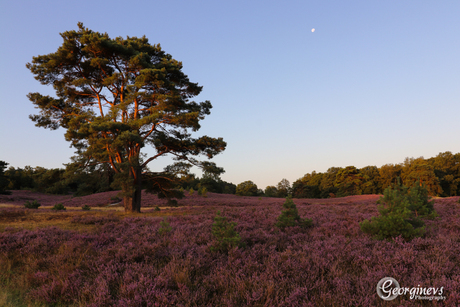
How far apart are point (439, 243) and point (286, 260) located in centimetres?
398

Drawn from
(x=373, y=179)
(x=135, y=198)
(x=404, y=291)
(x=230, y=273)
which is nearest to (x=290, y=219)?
(x=230, y=273)

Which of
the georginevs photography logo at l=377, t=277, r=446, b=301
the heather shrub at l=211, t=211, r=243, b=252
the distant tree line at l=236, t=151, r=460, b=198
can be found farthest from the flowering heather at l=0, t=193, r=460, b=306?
the distant tree line at l=236, t=151, r=460, b=198

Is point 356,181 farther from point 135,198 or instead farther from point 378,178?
point 135,198

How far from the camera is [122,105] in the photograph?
16125 millimetres

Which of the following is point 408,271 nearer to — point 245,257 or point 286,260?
point 286,260

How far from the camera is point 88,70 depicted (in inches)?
714

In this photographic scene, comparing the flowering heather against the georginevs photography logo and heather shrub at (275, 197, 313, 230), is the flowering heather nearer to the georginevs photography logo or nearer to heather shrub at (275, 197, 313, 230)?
the georginevs photography logo

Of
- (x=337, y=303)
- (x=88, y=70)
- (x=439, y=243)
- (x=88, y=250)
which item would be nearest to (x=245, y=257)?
(x=337, y=303)

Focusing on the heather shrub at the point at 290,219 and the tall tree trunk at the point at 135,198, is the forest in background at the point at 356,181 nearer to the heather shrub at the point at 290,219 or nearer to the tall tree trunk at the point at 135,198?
the tall tree trunk at the point at 135,198

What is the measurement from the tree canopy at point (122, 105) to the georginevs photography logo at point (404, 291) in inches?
547

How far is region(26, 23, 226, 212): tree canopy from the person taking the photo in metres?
15.7

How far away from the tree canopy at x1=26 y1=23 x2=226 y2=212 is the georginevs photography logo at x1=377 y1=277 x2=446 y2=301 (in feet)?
45.6

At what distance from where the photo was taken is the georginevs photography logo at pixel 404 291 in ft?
11.0

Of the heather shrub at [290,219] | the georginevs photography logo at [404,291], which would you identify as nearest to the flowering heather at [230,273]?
the georginevs photography logo at [404,291]
